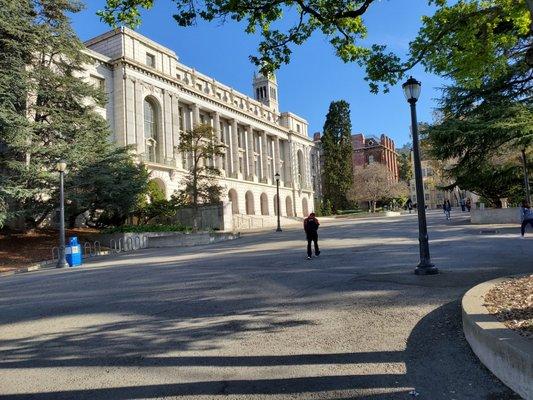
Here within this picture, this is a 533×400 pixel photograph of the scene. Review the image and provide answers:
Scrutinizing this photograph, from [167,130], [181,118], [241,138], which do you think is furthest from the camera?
[241,138]

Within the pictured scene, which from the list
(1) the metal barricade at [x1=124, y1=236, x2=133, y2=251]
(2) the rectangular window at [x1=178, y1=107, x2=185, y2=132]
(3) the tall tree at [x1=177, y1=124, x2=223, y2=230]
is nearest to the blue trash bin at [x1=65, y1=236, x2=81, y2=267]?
(1) the metal barricade at [x1=124, y1=236, x2=133, y2=251]

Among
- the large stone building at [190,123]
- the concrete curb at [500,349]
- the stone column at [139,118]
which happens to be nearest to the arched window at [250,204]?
the large stone building at [190,123]

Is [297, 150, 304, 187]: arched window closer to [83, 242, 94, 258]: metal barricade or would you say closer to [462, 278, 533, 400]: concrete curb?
[83, 242, 94, 258]: metal barricade

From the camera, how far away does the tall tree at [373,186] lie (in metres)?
74.9

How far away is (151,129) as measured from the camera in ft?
157

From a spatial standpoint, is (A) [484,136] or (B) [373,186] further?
(B) [373,186]

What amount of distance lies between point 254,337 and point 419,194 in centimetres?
579

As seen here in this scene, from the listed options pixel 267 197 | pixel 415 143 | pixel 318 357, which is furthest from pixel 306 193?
pixel 318 357

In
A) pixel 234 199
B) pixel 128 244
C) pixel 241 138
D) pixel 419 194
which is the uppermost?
pixel 241 138

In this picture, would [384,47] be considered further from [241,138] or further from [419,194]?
[241,138]

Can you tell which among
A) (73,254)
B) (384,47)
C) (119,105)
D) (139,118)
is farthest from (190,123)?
(384,47)

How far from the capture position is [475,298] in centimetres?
552

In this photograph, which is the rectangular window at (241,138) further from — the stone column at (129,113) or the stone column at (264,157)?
the stone column at (129,113)

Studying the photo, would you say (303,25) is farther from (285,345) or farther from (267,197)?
(267,197)
